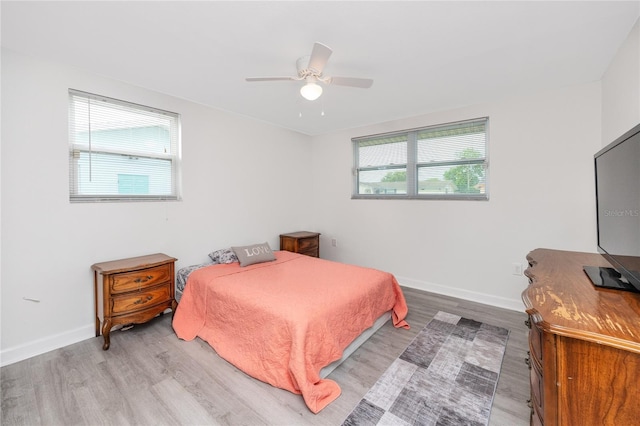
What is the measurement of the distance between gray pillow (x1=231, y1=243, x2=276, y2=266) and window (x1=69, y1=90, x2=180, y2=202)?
101cm

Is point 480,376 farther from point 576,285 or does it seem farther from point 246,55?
point 246,55

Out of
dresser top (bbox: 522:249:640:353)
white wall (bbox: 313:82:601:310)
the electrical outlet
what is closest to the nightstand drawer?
white wall (bbox: 313:82:601:310)

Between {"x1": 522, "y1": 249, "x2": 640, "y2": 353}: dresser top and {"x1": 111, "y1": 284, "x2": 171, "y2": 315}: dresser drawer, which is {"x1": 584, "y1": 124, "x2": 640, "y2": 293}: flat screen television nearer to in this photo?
{"x1": 522, "y1": 249, "x2": 640, "y2": 353}: dresser top

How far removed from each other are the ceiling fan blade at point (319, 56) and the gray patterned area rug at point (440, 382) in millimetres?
2308

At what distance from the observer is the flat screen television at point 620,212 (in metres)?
1.11

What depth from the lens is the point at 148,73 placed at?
2.48 meters

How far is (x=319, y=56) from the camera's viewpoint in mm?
1791

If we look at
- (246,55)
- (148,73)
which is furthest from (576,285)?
(148,73)

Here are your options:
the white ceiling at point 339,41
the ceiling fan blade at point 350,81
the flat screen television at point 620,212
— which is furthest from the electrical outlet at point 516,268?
the ceiling fan blade at point 350,81

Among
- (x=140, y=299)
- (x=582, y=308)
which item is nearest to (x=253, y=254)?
(x=140, y=299)

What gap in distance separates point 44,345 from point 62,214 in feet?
3.71

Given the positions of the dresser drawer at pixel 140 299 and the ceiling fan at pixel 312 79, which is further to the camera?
the dresser drawer at pixel 140 299

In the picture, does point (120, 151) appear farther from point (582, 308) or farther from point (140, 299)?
point (582, 308)

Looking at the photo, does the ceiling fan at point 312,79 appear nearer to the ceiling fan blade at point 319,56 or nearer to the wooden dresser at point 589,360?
the ceiling fan blade at point 319,56
